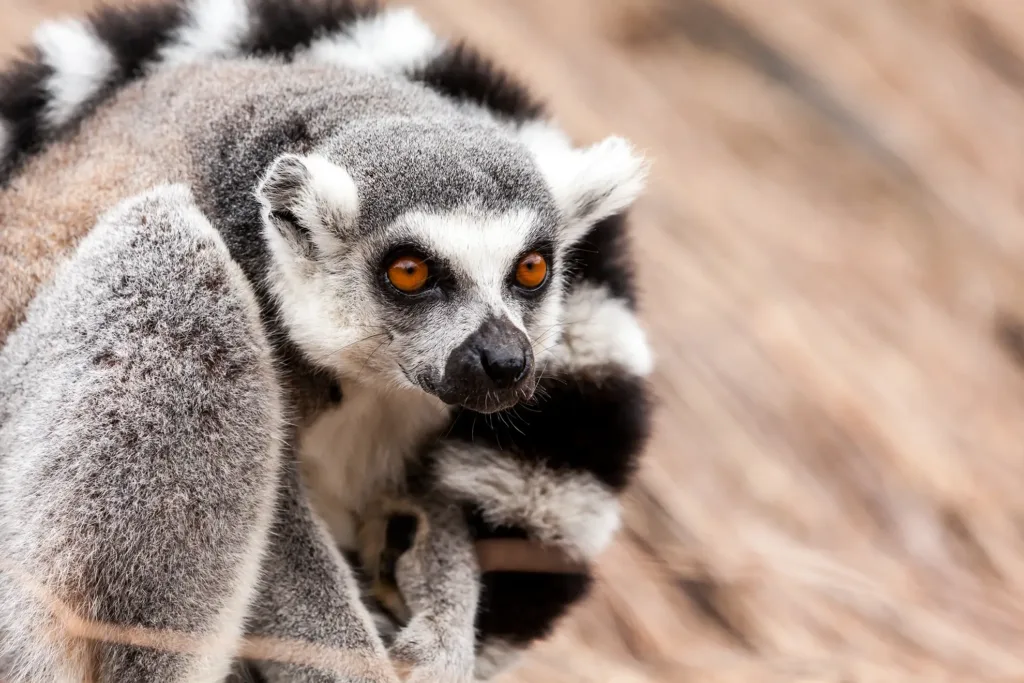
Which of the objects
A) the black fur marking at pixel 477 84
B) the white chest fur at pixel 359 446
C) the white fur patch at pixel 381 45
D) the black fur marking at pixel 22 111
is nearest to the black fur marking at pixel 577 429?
the white chest fur at pixel 359 446

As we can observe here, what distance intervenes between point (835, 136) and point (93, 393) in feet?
19.1

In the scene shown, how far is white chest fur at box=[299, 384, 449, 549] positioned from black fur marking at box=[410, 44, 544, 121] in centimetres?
97

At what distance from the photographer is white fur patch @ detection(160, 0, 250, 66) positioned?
3.43 m

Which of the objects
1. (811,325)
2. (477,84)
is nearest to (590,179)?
(477,84)

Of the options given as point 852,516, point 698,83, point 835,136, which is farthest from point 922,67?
point 852,516

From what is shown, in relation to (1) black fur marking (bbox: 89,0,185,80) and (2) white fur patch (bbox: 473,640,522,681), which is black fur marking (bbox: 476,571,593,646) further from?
(1) black fur marking (bbox: 89,0,185,80)

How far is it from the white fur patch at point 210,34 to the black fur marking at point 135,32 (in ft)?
0.13

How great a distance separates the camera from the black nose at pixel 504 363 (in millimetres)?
2492

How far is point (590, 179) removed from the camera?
9.91ft

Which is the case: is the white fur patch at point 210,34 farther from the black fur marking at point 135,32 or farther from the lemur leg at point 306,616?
the lemur leg at point 306,616

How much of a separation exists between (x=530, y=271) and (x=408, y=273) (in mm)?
331

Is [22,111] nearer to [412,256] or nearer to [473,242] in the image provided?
[412,256]

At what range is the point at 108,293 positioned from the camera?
2.55 metres

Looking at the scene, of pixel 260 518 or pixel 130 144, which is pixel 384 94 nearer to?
pixel 130 144
